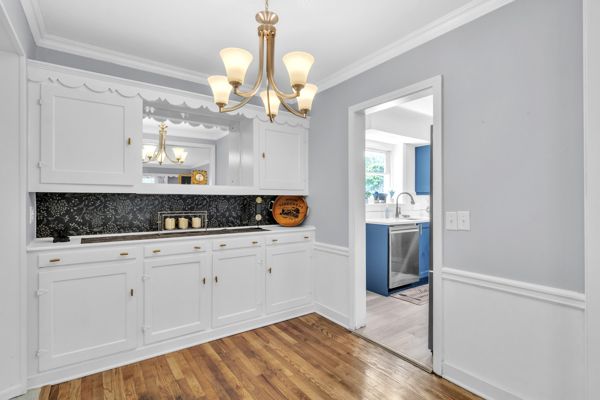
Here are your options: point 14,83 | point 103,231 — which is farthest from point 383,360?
point 14,83

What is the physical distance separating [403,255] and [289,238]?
1.77 m

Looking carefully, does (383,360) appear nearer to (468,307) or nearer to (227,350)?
(468,307)

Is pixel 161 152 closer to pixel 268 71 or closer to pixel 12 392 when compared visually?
pixel 268 71

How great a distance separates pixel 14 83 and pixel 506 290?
3.35 m

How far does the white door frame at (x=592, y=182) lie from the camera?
1.39 meters

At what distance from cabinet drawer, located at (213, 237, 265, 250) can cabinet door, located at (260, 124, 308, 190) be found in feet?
1.90

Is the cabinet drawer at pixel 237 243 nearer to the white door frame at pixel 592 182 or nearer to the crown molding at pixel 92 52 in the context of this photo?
the crown molding at pixel 92 52

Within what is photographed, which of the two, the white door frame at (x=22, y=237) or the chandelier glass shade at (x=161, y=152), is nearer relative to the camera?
the white door frame at (x=22, y=237)

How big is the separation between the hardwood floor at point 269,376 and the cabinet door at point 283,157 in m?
1.58

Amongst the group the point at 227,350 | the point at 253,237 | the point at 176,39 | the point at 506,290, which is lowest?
the point at 227,350

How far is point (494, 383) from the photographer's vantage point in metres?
1.91

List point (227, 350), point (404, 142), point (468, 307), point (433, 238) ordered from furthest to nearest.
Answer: point (404, 142), point (227, 350), point (433, 238), point (468, 307)

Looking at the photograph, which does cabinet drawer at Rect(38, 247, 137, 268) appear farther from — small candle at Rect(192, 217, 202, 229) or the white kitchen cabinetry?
small candle at Rect(192, 217, 202, 229)

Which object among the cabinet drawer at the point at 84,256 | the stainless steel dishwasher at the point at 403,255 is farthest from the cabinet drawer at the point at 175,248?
the stainless steel dishwasher at the point at 403,255
